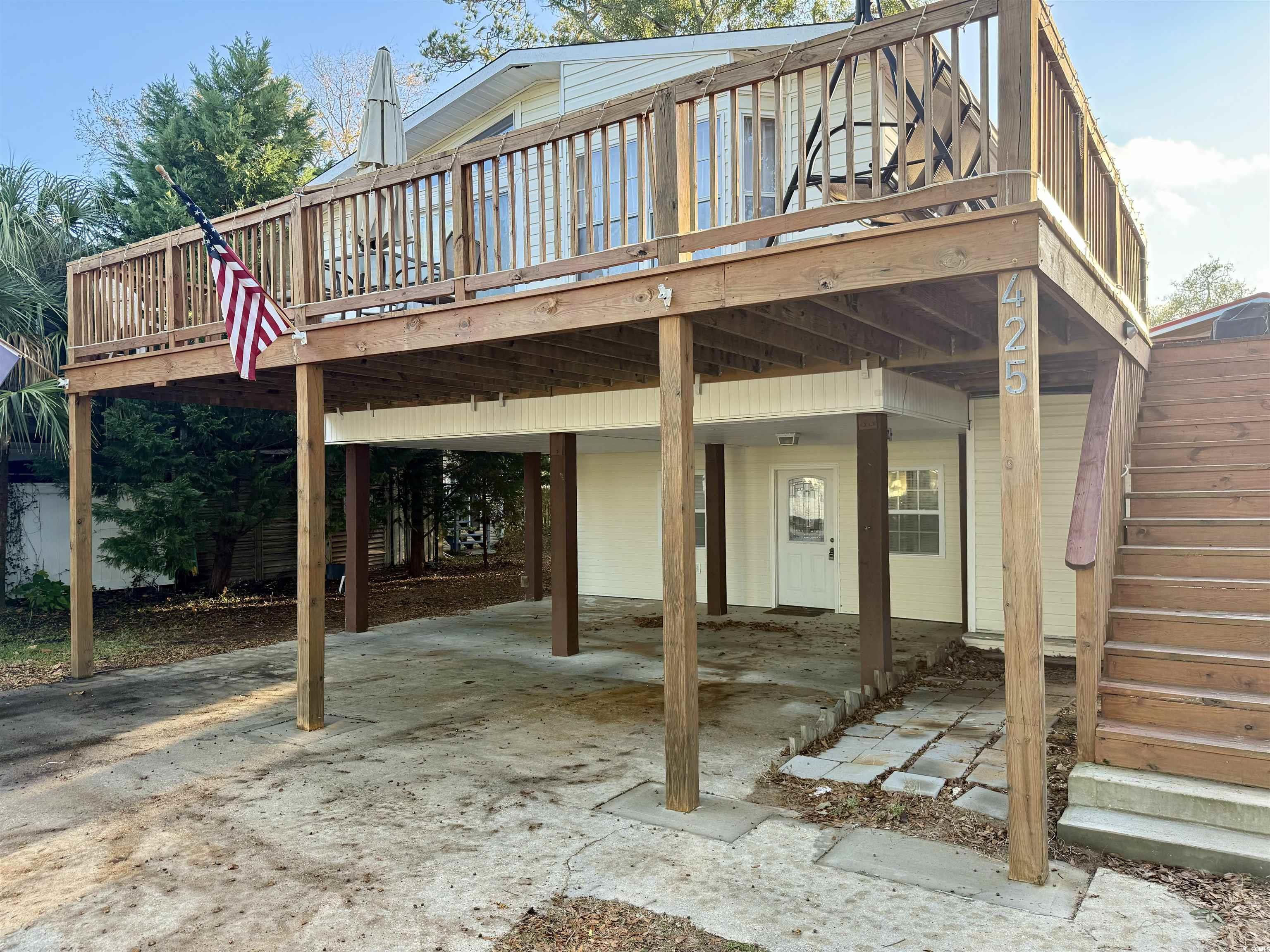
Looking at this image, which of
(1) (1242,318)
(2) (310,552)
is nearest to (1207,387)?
(1) (1242,318)

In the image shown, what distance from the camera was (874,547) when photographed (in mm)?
6777

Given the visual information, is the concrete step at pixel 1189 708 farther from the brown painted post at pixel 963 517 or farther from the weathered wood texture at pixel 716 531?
the weathered wood texture at pixel 716 531

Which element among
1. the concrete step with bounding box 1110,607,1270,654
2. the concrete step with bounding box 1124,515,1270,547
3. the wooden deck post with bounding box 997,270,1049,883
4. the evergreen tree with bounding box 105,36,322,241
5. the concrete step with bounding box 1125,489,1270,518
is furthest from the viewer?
the evergreen tree with bounding box 105,36,322,241

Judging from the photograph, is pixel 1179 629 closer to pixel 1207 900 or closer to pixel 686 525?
pixel 1207 900

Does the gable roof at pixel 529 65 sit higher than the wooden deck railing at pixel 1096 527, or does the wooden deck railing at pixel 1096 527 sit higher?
the gable roof at pixel 529 65

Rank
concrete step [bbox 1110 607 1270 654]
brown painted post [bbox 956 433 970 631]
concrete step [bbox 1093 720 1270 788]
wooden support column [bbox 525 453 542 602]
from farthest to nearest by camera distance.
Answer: wooden support column [bbox 525 453 542 602] < brown painted post [bbox 956 433 970 631] < concrete step [bbox 1110 607 1270 654] < concrete step [bbox 1093 720 1270 788]

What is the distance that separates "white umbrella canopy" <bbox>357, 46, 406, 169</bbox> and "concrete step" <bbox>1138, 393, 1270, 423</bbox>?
6325 millimetres

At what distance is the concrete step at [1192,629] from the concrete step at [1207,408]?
6.28 ft

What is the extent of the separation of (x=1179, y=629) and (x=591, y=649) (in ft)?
18.7

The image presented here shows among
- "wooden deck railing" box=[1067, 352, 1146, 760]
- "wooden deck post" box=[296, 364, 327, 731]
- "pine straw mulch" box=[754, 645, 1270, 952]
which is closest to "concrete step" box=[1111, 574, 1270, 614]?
"wooden deck railing" box=[1067, 352, 1146, 760]

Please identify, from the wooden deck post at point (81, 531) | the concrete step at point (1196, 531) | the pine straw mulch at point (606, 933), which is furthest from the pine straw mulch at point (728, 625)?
the pine straw mulch at point (606, 933)

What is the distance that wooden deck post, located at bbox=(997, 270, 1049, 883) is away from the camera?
334 cm

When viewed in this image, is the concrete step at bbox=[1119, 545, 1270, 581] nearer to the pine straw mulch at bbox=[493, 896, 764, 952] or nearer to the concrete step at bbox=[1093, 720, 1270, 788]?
the concrete step at bbox=[1093, 720, 1270, 788]

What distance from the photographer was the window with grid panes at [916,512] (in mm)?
9953
